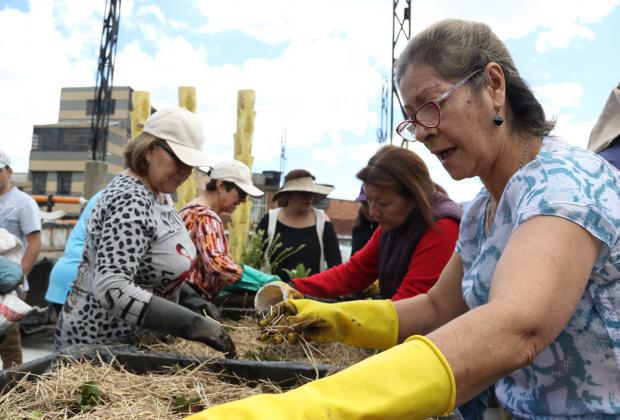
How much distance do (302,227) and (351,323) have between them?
272 centimetres

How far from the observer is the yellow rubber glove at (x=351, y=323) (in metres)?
1.70

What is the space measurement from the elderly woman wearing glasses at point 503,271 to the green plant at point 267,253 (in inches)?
106

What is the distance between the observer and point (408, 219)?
8.59ft

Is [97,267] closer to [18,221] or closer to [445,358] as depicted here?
[445,358]

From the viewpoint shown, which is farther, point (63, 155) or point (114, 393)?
point (63, 155)

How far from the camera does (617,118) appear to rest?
1922 millimetres

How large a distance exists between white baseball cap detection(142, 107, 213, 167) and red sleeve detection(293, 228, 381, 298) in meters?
1.06

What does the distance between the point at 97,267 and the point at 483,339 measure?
142 centimetres

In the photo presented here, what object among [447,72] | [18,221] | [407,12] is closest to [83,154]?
[407,12]

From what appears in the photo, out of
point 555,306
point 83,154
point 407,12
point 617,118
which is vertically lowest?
point 83,154

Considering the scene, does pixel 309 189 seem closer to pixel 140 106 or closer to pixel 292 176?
pixel 292 176

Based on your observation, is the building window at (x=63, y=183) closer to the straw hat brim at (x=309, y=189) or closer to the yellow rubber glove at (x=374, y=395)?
the straw hat brim at (x=309, y=189)

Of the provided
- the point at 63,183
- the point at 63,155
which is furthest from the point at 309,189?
the point at 63,155

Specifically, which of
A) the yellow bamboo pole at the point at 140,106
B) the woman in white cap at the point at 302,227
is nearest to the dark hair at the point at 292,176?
the woman in white cap at the point at 302,227
